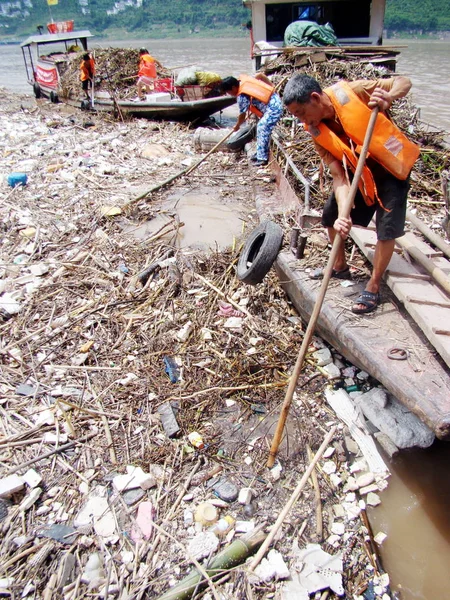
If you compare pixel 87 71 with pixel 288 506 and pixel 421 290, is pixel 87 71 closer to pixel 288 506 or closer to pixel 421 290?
pixel 421 290

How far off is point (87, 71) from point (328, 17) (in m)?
5.95

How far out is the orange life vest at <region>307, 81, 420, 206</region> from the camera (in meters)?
2.53

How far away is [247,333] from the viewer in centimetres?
347

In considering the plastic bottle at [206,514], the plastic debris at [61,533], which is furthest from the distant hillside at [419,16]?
the plastic debris at [61,533]

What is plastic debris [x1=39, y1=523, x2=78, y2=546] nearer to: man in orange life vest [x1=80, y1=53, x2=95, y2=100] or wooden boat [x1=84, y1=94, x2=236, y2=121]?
wooden boat [x1=84, y1=94, x2=236, y2=121]

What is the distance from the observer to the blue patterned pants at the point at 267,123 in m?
6.14

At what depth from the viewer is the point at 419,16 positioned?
3616cm

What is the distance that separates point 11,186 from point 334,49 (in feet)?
17.7

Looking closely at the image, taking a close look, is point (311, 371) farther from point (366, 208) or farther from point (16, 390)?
point (16, 390)

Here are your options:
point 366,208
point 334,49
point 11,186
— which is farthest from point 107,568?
point 334,49

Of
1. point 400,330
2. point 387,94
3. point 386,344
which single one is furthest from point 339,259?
point 387,94

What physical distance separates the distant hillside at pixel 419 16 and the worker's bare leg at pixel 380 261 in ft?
135

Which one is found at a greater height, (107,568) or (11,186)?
(11,186)

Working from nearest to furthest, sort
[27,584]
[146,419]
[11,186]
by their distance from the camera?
[27,584], [146,419], [11,186]
